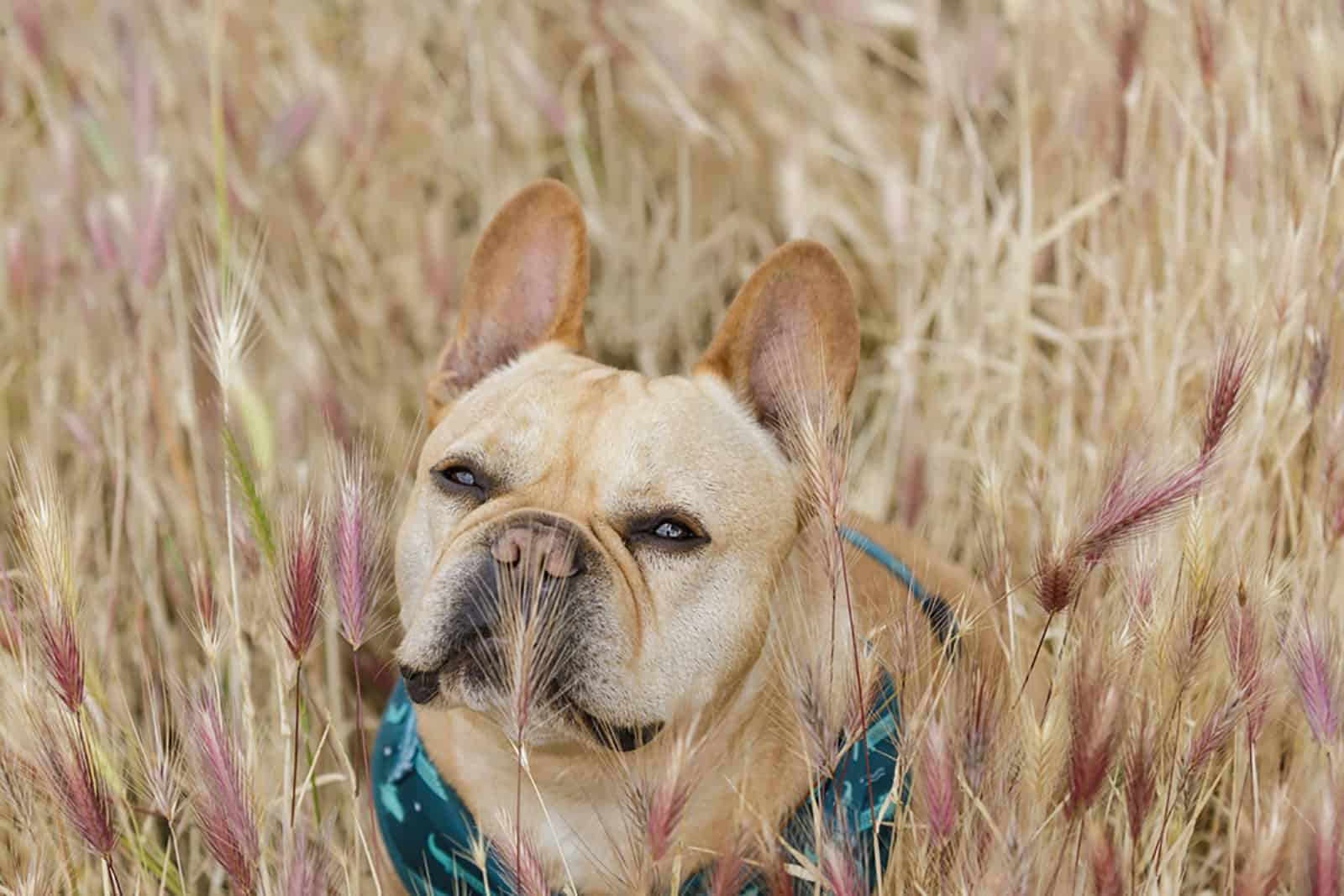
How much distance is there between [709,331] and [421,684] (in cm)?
204

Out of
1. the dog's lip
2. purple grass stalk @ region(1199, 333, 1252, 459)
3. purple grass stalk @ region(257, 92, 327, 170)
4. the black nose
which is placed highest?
purple grass stalk @ region(257, 92, 327, 170)

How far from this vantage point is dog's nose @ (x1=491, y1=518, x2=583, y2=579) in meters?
1.86

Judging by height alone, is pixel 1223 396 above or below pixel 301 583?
above

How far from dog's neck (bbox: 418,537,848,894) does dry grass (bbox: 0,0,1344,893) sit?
0.72 feet

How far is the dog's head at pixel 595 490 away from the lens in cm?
196

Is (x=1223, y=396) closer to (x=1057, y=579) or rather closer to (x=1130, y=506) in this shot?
(x=1130, y=506)

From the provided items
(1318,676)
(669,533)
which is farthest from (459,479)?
(1318,676)

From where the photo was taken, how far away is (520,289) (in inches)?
101

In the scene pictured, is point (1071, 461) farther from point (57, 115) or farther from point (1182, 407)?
point (57, 115)

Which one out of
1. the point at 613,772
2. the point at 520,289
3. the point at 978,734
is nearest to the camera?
the point at 978,734

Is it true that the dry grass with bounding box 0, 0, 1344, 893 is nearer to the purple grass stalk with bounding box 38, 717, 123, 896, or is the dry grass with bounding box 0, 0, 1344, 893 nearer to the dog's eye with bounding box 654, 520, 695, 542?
the purple grass stalk with bounding box 38, 717, 123, 896

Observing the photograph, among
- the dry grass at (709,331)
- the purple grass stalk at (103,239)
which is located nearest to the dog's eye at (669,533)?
the dry grass at (709,331)

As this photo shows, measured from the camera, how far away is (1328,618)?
1690 mm

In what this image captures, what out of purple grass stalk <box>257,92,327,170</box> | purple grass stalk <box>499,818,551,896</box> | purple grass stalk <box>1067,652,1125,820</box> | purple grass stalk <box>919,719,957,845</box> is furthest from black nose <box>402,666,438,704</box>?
purple grass stalk <box>257,92,327,170</box>
